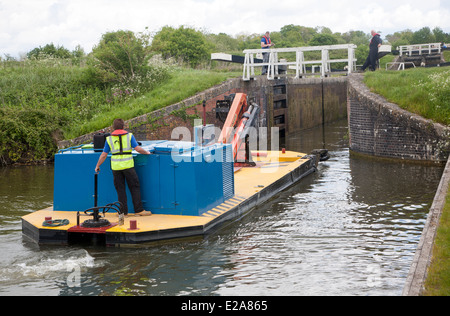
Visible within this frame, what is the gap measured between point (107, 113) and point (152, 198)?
11063 mm

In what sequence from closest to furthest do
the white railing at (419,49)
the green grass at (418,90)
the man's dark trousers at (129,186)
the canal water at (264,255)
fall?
1. the canal water at (264,255)
2. the man's dark trousers at (129,186)
3. the green grass at (418,90)
4. the white railing at (419,49)

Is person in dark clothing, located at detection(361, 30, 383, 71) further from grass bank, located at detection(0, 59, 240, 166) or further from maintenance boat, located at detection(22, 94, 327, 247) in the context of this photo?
maintenance boat, located at detection(22, 94, 327, 247)

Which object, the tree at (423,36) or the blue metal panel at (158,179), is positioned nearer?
the blue metal panel at (158,179)

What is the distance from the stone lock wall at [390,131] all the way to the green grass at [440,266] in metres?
8.33

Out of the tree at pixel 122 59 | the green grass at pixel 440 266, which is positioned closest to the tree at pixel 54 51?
the tree at pixel 122 59

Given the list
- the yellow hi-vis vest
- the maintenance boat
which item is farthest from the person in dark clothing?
the yellow hi-vis vest

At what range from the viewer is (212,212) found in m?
10.1

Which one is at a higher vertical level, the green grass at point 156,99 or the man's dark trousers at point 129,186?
the green grass at point 156,99

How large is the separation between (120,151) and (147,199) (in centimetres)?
104

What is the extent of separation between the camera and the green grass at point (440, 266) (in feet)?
19.5

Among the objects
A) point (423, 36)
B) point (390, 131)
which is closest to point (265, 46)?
point (390, 131)

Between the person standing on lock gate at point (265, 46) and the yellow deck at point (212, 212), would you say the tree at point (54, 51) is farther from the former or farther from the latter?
the yellow deck at point (212, 212)
